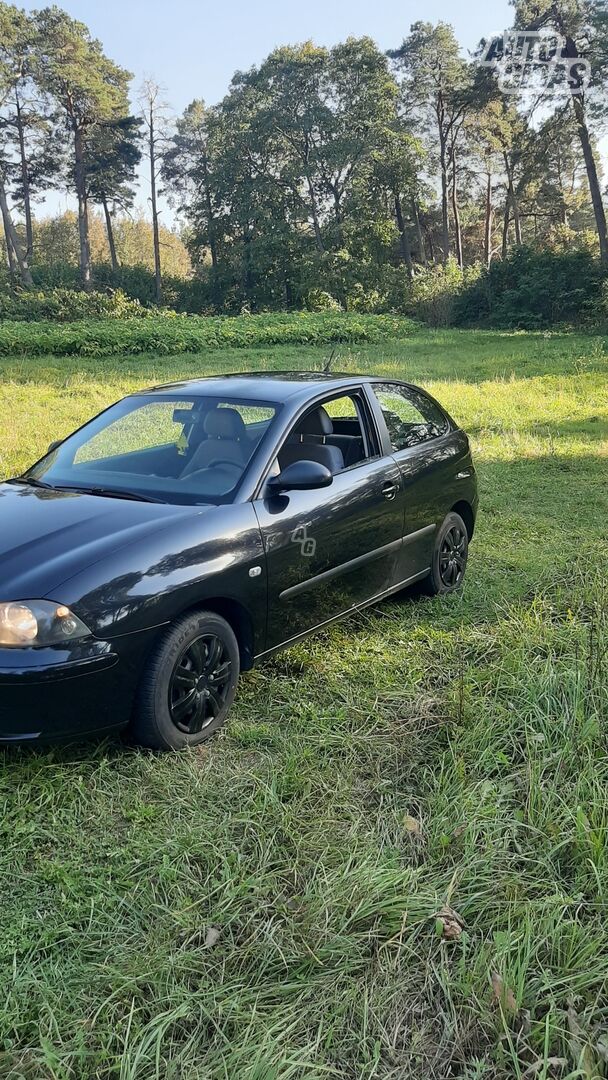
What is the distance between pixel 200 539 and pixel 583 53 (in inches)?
1375

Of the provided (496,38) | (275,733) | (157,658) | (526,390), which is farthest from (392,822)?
(496,38)

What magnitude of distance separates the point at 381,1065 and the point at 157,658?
1.60 metres

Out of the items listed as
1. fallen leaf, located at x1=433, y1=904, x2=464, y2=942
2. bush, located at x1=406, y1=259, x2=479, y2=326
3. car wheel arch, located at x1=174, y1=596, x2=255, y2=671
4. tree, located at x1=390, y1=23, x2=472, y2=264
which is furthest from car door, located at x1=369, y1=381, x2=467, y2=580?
tree, located at x1=390, y1=23, x2=472, y2=264

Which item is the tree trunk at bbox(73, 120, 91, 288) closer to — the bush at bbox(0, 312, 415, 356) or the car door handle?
the bush at bbox(0, 312, 415, 356)

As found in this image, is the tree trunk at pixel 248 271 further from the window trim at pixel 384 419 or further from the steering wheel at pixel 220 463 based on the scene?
the steering wheel at pixel 220 463

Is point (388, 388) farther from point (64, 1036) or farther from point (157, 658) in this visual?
point (64, 1036)

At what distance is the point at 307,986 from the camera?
2.17 m

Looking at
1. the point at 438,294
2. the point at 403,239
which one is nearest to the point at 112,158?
the point at 403,239

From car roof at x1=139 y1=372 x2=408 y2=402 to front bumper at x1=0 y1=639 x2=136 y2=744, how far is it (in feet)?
5.90

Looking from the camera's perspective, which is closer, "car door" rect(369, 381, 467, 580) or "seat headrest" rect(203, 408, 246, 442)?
"seat headrest" rect(203, 408, 246, 442)

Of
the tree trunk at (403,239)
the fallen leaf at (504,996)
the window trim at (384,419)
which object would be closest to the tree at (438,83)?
the tree trunk at (403,239)

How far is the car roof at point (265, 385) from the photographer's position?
425cm

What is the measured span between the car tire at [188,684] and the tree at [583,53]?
32776 mm

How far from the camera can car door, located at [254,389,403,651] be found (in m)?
3.70
